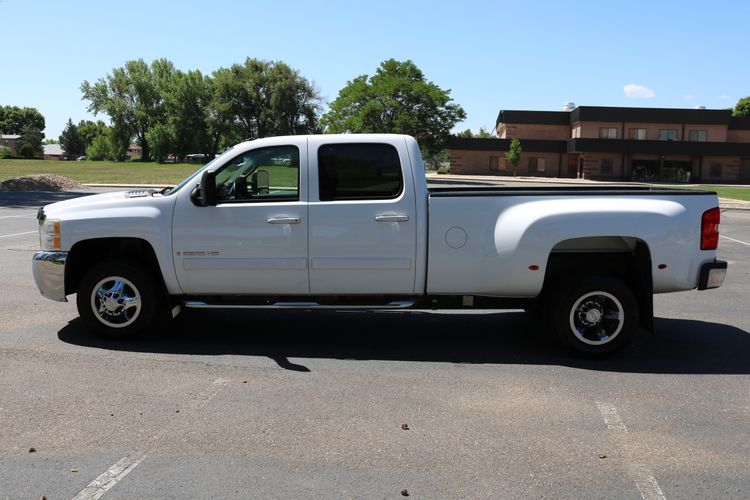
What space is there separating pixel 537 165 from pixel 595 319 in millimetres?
69132

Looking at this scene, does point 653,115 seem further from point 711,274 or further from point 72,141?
point 72,141

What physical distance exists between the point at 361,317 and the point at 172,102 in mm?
96699

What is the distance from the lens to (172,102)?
9681 cm

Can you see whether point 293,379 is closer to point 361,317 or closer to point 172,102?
point 361,317

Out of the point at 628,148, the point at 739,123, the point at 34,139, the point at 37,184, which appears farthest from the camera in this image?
→ the point at 34,139

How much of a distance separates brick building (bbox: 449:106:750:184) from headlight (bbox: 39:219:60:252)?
63.7m

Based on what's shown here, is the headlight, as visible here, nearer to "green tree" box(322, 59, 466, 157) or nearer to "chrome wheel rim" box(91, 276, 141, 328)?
"chrome wheel rim" box(91, 276, 141, 328)

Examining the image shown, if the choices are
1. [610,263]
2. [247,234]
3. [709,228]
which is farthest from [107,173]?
[709,228]

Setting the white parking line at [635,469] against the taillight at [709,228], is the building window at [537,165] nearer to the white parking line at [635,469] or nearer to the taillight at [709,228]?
the taillight at [709,228]

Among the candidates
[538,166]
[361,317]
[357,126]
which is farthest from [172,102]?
[361,317]

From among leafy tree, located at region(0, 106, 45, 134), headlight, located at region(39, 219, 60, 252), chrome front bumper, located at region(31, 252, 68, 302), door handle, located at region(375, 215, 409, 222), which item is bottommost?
chrome front bumper, located at region(31, 252, 68, 302)

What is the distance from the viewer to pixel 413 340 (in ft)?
21.6

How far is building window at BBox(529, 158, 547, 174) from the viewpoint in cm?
7231

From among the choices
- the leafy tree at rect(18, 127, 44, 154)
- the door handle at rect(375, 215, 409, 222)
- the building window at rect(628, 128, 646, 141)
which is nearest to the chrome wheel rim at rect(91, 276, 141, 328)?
the door handle at rect(375, 215, 409, 222)
